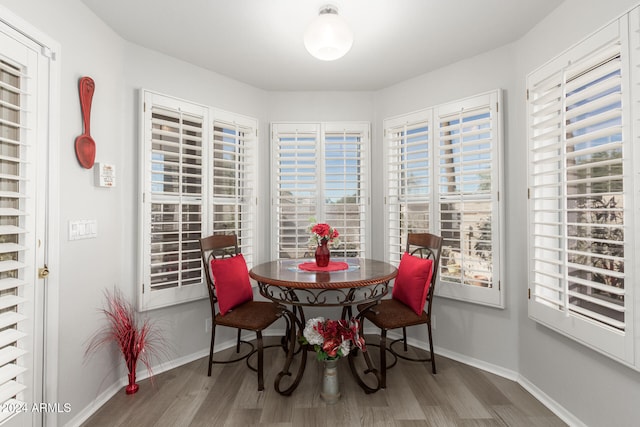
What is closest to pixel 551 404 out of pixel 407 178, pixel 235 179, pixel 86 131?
pixel 407 178

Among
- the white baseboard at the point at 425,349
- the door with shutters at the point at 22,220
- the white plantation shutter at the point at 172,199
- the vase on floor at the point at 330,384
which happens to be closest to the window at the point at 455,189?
the white baseboard at the point at 425,349

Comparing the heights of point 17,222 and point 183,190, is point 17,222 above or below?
below

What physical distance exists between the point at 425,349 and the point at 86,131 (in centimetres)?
326

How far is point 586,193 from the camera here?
185 centimetres

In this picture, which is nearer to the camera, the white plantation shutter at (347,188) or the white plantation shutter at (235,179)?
the white plantation shutter at (235,179)

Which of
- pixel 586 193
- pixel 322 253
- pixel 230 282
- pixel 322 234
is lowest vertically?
pixel 230 282

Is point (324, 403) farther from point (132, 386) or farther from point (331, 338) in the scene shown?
point (132, 386)

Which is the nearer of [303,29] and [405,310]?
[303,29]

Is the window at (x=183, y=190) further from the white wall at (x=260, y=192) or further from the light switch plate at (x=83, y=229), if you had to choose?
the light switch plate at (x=83, y=229)

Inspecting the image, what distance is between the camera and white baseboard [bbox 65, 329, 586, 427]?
194 centimetres

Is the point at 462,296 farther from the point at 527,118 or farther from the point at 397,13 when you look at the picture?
the point at 397,13

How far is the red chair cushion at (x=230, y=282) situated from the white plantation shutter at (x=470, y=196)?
178 cm

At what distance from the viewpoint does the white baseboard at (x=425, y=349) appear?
1941mm

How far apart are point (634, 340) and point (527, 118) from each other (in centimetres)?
153
